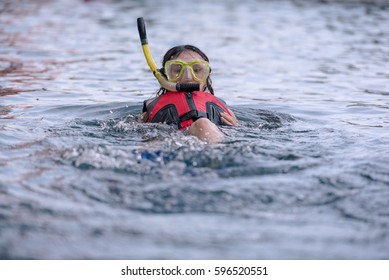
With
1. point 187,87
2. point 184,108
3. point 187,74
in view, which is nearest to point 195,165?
point 184,108

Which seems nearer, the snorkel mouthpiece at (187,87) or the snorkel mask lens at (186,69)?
the snorkel mouthpiece at (187,87)

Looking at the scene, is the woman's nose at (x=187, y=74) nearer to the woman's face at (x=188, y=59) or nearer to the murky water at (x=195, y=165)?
the woman's face at (x=188, y=59)

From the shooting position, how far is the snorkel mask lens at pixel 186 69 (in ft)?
18.8

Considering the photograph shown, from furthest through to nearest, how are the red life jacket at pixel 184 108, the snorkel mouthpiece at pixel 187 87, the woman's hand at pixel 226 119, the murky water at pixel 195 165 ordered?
the woman's hand at pixel 226 119 → the snorkel mouthpiece at pixel 187 87 → the red life jacket at pixel 184 108 → the murky water at pixel 195 165

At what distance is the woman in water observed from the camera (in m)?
5.50

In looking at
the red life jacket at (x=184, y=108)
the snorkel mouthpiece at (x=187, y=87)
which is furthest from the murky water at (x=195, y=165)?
the snorkel mouthpiece at (x=187, y=87)

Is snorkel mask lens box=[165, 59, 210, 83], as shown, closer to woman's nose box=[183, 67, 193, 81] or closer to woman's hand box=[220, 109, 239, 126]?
woman's nose box=[183, 67, 193, 81]

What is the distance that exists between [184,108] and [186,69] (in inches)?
15.8

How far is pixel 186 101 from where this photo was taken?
18.2 ft

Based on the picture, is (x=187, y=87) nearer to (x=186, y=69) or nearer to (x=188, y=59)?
(x=186, y=69)

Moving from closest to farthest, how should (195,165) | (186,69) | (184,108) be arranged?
(195,165) → (184,108) → (186,69)

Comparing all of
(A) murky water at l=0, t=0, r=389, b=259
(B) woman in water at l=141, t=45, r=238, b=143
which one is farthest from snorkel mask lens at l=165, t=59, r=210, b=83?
(A) murky water at l=0, t=0, r=389, b=259

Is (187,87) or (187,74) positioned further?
(187,74)

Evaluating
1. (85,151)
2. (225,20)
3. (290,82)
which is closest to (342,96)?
(290,82)
